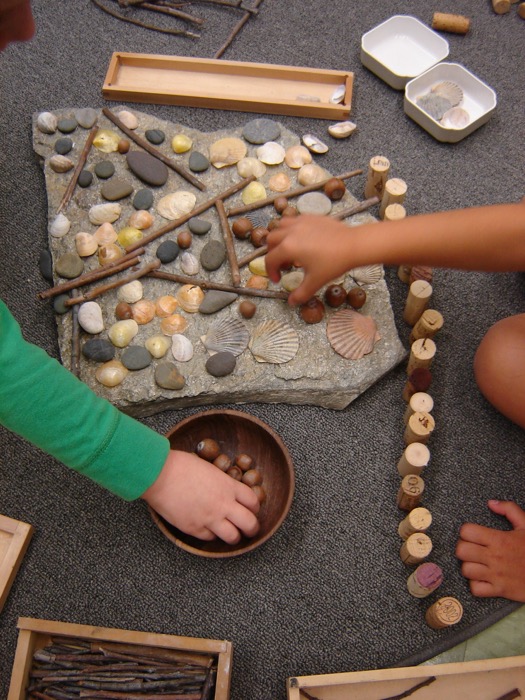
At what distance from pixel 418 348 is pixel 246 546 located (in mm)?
427

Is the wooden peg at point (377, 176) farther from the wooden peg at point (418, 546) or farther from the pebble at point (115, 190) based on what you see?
the wooden peg at point (418, 546)

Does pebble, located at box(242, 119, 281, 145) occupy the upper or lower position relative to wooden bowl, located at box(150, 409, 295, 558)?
upper

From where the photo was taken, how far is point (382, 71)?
145 cm

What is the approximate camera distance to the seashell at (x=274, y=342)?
3.53 feet

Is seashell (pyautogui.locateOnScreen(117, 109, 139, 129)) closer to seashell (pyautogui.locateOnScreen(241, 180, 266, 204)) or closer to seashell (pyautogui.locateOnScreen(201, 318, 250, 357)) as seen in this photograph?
seashell (pyautogui.locateOnScreen(241, 180, 266, 204))

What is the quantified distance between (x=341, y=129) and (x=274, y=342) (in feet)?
1.88

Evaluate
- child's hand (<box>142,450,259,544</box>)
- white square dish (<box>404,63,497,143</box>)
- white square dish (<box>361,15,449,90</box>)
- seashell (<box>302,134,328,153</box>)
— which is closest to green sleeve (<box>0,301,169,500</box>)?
child's hand (<box>142,450,259,544</box>)

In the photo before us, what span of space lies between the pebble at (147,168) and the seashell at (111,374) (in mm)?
389

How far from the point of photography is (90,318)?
110 centimetres

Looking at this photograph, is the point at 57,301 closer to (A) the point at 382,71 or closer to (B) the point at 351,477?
(B) the point at 351,477

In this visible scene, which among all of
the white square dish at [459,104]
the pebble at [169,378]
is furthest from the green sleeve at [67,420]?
the white square dish at [459,104]

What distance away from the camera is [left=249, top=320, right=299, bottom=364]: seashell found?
1077 mm

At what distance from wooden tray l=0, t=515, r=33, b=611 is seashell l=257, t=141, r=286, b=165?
808mm

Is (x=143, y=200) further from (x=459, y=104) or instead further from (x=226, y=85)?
(x=459, y=104)
